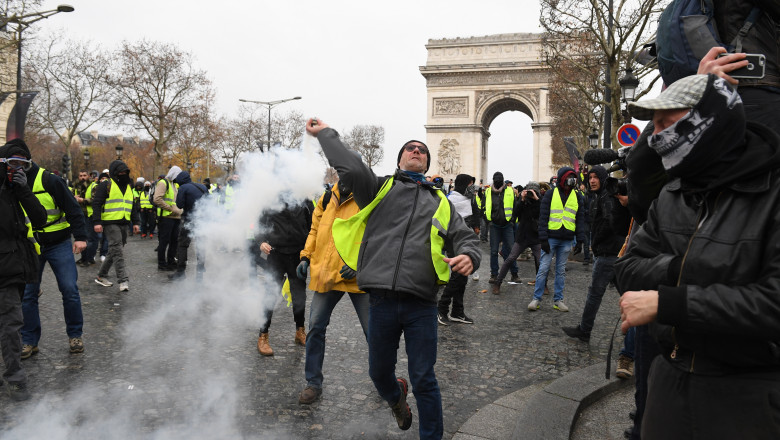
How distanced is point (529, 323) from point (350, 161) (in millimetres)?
4543

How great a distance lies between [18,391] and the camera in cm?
402

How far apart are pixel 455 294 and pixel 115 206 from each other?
19.2 ft

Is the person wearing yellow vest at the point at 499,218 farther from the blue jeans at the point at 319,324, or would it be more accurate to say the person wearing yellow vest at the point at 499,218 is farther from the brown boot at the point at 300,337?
the blue jeans at the point at 319,324

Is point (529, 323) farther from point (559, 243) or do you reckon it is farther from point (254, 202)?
point (254, 202)

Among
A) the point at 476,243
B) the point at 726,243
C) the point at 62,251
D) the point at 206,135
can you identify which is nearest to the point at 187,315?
the point at 62,251

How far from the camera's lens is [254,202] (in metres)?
5.97

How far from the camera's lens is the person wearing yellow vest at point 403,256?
3.09 m

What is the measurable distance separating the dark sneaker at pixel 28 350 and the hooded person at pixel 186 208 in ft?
12.5

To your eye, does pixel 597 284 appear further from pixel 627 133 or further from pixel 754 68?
pixel 627 133

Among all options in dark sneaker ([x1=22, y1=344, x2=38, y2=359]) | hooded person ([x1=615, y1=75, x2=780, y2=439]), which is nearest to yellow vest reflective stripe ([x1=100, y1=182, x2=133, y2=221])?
dark sneaker ([x1=22, y1=344, x2=38, y2=359])

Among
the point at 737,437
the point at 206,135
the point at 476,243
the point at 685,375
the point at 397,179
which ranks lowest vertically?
the point at 737,437

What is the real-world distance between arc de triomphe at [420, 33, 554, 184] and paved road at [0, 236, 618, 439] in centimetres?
3659

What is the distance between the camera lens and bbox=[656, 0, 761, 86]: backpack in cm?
225

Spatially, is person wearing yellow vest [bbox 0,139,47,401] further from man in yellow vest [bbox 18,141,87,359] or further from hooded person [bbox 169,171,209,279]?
hooded person [bbox 169,171,209,279]
